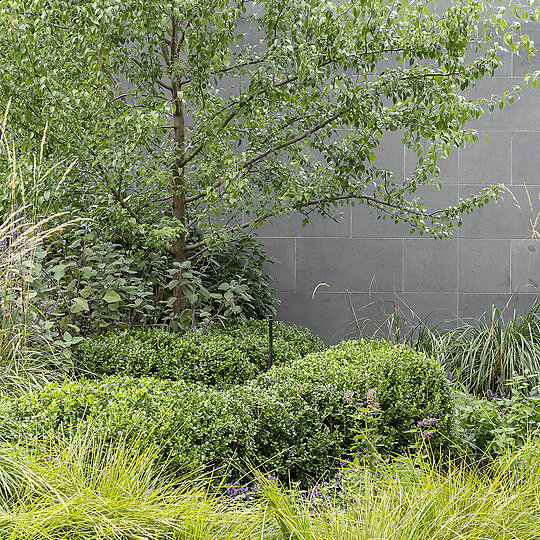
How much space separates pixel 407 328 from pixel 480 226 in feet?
4.16

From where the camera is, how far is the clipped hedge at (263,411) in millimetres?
2256

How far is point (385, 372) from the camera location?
2936 millimetres

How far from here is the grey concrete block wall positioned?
5.46 metres

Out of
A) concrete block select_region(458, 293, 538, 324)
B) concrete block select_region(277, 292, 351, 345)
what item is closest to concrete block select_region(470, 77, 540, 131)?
concrete block select_region(458, 293, 538, 324)

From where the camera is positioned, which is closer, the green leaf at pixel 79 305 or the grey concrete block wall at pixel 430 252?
the green leaf at pixel 79 305

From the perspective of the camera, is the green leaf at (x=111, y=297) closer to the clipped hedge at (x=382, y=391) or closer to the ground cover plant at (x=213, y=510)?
the clipped hedge at (x=382, y=391)

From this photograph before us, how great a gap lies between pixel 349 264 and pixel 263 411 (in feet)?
10.3

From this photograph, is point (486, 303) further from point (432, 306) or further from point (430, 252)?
point (430, 252)

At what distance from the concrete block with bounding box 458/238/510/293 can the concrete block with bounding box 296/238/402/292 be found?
2.10ft

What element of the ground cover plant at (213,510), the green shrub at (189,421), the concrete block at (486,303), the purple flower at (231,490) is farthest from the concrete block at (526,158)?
the purple flower at (231,490)

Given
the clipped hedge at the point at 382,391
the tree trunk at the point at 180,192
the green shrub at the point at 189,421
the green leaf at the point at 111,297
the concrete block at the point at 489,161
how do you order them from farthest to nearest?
the concrete block at the point at 489,161 < the tree trunk at the point at 180,192 < the green leaf at the point at 111,297 < the clipped hedge at the point at 382,391 < the green shrub at the point at 189,421

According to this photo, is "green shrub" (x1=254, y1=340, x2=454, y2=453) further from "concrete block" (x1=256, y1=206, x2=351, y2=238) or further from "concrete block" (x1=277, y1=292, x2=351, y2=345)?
"concrete block" (x1=256, y1=206, x2=351, y2=238)

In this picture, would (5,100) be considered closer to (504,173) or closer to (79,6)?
(79,6)

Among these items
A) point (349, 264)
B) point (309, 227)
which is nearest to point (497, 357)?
point (349, 264)
